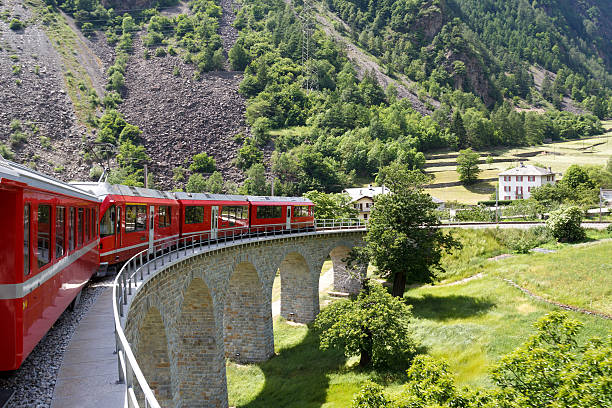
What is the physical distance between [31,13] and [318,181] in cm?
10844

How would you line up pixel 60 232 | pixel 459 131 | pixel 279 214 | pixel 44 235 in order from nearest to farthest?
pixel 44 235, pixel 60 232, pixel 279 214, pixel 459 131

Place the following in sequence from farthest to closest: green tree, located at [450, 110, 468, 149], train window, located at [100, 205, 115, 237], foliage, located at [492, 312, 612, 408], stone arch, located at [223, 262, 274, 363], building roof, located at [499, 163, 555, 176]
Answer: green tree, located at [450, 110, 468, 149] < building roof, located at [499, 163, 555, 176] < stone arch, located at [223, 262, 274, 363] < train window, located at [100, 205, 115, 237] < foliage, located at [492, 312, 612, 408]

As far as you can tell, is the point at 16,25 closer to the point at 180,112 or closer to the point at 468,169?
the point at 180,112

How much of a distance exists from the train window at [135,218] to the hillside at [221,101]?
6326cm

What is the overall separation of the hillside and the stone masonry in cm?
5090

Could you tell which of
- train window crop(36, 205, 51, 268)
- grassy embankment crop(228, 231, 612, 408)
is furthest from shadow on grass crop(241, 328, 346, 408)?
train window crop(36, 205, 51, 268)

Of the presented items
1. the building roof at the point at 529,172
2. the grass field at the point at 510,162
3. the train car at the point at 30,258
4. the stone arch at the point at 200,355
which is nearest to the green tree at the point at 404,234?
the stone arch at the point at 200,355

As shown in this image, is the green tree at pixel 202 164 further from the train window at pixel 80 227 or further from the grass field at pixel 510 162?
the train window at pixel 80 227

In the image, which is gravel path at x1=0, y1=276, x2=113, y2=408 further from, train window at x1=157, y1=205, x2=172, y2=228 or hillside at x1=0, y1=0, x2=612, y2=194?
hillside at x1=0, y1=0, x2=612, y2=194

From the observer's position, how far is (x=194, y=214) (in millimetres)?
24156

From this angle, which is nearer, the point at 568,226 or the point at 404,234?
the point at 404,234

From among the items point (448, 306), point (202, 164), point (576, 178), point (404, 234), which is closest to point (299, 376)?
point (448, 306)

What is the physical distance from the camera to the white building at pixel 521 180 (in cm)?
8157

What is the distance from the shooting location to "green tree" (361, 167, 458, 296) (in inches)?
1330
